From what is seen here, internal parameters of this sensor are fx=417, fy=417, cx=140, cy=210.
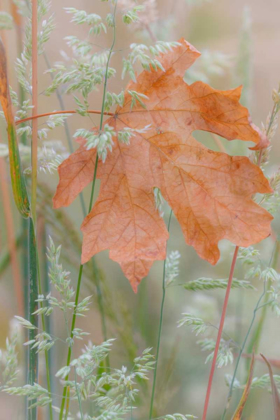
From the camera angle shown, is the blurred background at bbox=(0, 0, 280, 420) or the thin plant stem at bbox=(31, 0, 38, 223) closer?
the thin plant stem at bbox=(31, 0, 38, 223)

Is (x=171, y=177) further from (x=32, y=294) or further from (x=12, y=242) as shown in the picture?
(x=12, y=242)

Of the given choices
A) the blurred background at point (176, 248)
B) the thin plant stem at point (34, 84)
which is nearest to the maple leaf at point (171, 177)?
the thin plant stem at point (34, 84)

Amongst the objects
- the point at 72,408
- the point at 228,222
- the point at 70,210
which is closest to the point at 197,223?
the point at 228,222

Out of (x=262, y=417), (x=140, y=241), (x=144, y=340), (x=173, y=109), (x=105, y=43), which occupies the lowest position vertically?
(x=262, y=417)

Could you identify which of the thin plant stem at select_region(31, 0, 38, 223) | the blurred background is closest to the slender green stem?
the thin plant stem at select_region(31, 0, 38, 223)

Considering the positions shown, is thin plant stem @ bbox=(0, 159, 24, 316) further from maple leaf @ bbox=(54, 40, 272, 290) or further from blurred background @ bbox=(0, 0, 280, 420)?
maple leaf @ bbox=(54, 40, 272, 290)

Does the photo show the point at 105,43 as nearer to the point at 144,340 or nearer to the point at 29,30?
the point at 29,30

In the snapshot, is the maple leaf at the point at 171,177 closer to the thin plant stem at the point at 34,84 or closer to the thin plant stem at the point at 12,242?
the thin plant stem at the point at 34,84
